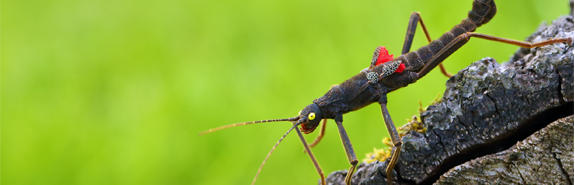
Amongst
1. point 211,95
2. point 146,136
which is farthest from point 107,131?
point 211,95

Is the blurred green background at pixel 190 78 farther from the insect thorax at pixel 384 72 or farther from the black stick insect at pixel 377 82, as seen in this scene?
the insect thorax at pixel 384 72

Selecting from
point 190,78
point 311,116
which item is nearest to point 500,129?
point 311,116

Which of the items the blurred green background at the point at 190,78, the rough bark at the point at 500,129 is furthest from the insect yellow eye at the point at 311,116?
the blurred green background at the point at 190,78

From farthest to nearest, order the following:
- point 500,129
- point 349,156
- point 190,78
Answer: point 190,78, point 349,156, point 500,129

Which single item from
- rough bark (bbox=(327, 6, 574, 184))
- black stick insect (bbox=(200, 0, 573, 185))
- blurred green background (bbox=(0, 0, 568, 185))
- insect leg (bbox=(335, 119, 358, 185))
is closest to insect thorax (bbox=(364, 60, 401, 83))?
black stick insect (bbox=(200, 0, 573, 185))

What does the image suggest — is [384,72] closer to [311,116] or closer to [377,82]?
[377,82]

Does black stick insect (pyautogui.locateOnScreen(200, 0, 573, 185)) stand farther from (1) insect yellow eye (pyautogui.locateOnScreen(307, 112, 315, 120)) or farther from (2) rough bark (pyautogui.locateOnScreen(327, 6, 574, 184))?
(2) rough bark (pyautogui.locateOnScreen(327, 6, 574, 184))
